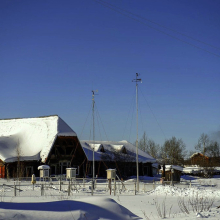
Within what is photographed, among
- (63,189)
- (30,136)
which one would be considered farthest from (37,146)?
(63,189)

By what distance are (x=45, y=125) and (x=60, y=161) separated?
214 inches

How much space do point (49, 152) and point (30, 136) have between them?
5.35 metres

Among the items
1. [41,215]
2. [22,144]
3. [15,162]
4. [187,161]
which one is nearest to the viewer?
[41,215]

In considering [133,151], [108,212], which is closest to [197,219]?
[108,212]

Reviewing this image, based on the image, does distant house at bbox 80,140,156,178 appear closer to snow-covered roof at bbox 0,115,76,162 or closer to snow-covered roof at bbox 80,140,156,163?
snow-covered roof at bbox 80,140,156,163

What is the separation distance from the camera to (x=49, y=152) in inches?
1650

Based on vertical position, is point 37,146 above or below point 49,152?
above

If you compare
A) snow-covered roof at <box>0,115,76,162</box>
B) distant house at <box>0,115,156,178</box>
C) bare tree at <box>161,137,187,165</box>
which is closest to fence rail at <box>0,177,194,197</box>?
distant house at <box>0,115,156,178</box>

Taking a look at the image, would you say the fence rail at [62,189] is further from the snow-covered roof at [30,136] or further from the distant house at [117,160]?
the distant house at [117,160]

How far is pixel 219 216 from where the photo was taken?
10.8m

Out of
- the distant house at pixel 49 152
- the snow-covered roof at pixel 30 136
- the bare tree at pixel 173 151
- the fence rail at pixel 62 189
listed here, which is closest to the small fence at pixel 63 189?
the fence rail at pixel 62 189

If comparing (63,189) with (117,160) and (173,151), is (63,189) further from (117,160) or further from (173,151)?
(173,151)

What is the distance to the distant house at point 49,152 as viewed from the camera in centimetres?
4097

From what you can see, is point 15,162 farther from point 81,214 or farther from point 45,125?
point 81,214
